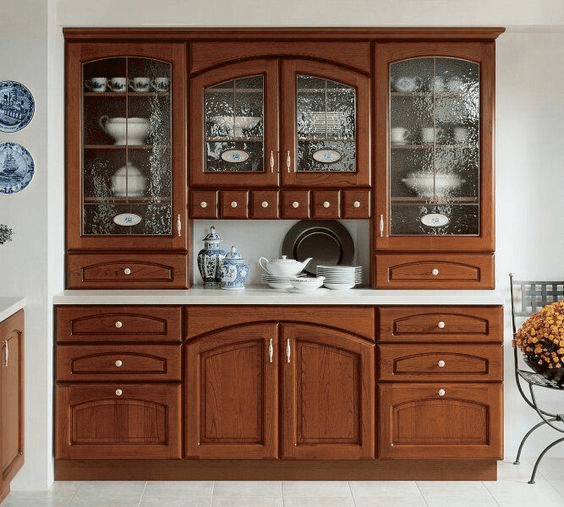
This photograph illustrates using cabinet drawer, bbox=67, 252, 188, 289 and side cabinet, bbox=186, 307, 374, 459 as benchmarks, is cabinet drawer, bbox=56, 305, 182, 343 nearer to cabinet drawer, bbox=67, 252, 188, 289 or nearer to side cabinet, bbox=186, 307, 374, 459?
side cabinet, bbox=186, 307, 374, 459

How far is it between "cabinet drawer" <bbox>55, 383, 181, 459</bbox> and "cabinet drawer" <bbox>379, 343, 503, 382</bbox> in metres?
0.96

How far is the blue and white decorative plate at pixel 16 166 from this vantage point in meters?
3.86

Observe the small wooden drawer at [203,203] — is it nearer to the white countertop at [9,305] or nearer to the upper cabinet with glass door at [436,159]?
Result: the upper cabinet with glass door at [436,159]

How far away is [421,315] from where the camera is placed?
3961mm

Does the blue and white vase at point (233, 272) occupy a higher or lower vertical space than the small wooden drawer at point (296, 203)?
lower

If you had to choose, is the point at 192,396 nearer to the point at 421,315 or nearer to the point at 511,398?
the point at 421,315

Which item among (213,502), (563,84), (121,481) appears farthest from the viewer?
(563,84)

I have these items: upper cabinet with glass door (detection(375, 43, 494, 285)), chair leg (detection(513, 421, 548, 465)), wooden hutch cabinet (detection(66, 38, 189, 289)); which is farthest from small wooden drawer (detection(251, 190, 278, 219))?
chair leg (detection(513, 421, 548, 465))

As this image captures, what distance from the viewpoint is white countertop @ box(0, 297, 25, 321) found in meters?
3.46

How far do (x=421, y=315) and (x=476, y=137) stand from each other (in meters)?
0.89

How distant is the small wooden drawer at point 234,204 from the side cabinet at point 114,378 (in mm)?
551

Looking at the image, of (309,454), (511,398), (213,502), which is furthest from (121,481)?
(511,398)

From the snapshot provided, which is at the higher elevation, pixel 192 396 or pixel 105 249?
pixel 105 249

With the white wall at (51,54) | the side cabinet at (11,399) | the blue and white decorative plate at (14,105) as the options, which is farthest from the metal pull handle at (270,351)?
the blue and white decorative plate at (14,105)
